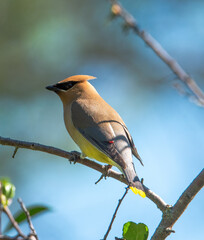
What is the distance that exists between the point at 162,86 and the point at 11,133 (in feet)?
8.70

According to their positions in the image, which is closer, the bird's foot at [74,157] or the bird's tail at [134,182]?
the bird's tail at [134,182]

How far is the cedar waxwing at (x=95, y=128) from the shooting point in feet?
13.2

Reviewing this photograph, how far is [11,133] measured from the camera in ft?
25.0

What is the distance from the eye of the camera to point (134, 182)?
142 inches

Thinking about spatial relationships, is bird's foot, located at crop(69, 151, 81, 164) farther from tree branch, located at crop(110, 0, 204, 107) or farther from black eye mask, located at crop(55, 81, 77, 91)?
tree branch, located at crop(110, 0, 204, 107)

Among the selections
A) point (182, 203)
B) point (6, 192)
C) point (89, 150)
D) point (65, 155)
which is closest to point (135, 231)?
point (182, 203)

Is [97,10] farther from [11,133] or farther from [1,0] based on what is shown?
[11,133]

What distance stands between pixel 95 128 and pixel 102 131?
0.08 meters

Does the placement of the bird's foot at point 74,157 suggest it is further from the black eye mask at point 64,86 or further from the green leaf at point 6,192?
the green leaf at point 6,192

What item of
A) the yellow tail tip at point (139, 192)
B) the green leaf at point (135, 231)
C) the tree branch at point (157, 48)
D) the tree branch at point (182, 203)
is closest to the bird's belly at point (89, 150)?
the yellow tail tip at point (139, 192)

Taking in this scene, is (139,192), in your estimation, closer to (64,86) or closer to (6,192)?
(6,192)

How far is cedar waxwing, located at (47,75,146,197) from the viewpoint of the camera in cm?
403

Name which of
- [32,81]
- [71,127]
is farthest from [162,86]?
[71,127]

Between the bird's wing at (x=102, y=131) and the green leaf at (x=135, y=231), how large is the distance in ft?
4.24
